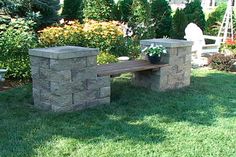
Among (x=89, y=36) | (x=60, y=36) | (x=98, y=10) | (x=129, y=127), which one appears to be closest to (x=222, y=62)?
(x=89, y=36)

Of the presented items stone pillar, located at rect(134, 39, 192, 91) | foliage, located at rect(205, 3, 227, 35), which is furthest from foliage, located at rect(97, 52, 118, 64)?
foliage, located at rect(205, 3, 227, 35)

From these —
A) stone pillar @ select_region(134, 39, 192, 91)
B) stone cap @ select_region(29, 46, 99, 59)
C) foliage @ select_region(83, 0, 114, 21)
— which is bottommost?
→ stone pillar @ select_region(134, 39, 192, 91)

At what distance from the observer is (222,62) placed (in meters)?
8.12

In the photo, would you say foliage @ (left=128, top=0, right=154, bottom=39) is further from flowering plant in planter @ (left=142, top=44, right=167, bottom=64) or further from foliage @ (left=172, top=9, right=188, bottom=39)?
flowering plant in planter @ (left=142, top=44, right=167, bottom=64)

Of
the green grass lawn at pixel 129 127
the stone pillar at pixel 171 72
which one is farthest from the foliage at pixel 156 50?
the green grass lawn at pixel 129 127

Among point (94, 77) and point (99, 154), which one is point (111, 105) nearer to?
point (94, 77)

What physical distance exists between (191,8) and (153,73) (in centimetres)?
697

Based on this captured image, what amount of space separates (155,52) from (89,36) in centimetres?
252

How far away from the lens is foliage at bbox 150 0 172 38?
11.7 meters

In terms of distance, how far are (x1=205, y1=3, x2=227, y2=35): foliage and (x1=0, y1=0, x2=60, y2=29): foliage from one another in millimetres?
5920

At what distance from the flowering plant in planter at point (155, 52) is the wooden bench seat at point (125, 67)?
0.32ft

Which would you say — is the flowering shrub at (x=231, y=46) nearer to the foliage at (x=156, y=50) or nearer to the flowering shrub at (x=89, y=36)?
the flowering shrub at (x=89, y=36)

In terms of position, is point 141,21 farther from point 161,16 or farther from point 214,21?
point 214,21

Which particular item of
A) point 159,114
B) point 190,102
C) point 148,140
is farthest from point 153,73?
point 148,140
